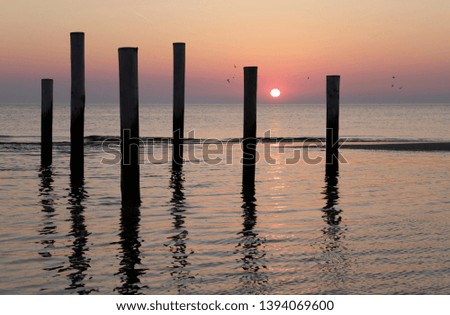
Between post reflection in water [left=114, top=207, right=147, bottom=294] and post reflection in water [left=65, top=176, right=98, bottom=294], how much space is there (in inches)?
15.6

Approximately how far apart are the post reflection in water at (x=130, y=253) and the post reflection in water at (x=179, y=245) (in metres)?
0.39

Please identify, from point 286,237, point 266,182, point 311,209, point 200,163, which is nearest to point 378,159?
point 200,163

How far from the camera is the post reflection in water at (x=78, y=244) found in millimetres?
7775

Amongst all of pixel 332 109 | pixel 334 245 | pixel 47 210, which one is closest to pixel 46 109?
pixel 47 210

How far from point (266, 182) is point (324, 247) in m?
7.56

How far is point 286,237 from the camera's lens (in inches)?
403

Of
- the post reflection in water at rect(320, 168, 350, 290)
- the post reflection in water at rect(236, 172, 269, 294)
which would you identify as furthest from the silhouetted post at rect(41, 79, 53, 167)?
the post reflection in water at rect(320, 168, 350, 290)

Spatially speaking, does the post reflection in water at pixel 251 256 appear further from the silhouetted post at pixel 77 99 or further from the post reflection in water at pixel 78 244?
the silhouetted post at pixel 77 99

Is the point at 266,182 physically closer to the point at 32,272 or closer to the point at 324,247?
the point at 324,247

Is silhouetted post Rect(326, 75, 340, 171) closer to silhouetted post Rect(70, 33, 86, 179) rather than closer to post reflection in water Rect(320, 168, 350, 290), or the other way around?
post reflection in water Rect(320, 168, 350, 290)

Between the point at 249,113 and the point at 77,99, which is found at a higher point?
the point at 77,99

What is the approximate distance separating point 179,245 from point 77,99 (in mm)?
7176

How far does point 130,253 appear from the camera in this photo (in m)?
9.14

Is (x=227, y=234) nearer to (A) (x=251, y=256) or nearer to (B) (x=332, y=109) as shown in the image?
(A) (x=251, y=256)
